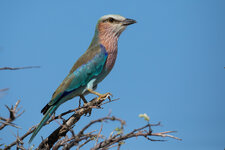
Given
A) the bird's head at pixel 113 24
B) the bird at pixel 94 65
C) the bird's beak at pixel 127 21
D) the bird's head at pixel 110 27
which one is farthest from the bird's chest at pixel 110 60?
the bird's beak at pixel 127 21

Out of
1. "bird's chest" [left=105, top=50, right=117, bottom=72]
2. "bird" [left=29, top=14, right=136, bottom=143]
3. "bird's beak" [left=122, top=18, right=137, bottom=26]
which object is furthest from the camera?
"bird's beak" [left=122, top=18, right=137, bottom=26]

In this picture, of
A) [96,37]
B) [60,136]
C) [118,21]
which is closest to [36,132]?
[60,136]

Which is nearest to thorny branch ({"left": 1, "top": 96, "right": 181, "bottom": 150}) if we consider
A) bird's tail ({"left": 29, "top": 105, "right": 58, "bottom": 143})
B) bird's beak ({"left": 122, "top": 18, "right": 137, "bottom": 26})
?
bird's tail ({"left": 29, "top": 105, "right": 58, "bottom": 143})

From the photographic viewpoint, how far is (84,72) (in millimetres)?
5309

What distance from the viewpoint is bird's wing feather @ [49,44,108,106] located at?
16.9 ft

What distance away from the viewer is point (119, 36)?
5848mm

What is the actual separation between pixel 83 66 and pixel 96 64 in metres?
0.29

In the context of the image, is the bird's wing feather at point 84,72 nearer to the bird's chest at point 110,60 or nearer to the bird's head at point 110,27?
the bird's chest at point 110,60

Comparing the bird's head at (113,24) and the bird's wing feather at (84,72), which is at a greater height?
the bird's head at (113,24)

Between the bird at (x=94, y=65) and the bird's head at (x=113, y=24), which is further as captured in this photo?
the bird's head at (x=113, y=24)

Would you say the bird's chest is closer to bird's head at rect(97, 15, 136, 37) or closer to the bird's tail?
bird's head at rect(97, 15, 136, 37)

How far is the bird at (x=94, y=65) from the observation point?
5094 millimetres

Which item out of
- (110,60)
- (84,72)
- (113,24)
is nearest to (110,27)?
(113,24)

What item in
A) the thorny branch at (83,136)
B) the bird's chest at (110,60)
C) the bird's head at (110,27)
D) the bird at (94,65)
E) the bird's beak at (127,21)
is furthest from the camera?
the bird's beak at (127,21)
